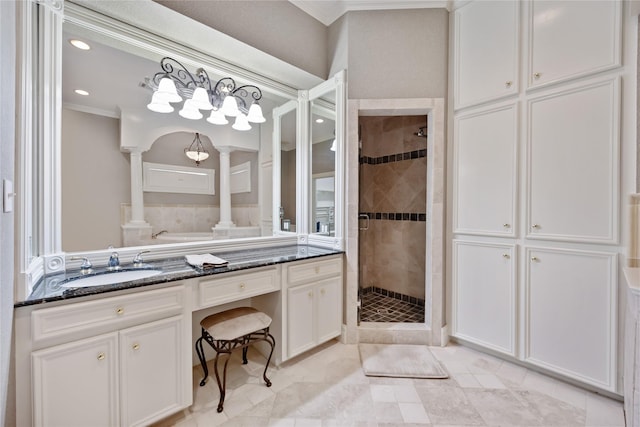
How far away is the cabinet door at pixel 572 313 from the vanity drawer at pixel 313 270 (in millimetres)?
1440

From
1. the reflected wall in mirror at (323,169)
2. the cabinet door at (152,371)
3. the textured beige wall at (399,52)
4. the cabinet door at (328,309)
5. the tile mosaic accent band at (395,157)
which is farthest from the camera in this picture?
the tile mosaic accent band at (395,157)

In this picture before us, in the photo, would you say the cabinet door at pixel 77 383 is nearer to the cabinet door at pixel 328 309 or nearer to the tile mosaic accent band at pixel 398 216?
the cabinet door at pixel 328 309

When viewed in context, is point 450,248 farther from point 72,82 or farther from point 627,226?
point 72,82

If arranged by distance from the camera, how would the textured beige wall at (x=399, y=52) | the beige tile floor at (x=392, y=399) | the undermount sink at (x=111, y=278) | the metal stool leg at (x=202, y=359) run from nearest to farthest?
the undermount sink at (x=111, y=278)
the beige tile floor at (x=392, y=399)
the metal stool leg at (x=202, y=359)
the textured beige wall at (x=399, y=52)

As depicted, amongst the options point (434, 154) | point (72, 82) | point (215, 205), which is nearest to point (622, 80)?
point (434, 154)

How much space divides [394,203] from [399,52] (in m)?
1.74

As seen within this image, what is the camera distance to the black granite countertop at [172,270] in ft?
3.74

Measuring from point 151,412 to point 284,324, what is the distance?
87 centimetres

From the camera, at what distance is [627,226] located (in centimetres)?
155

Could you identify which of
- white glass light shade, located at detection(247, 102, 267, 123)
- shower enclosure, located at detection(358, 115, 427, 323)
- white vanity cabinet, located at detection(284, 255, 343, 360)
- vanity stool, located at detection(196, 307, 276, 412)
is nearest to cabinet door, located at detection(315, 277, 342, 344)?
white vanity cabinet, located at detection(284, 255, 343, 360)

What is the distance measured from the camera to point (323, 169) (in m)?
2.56

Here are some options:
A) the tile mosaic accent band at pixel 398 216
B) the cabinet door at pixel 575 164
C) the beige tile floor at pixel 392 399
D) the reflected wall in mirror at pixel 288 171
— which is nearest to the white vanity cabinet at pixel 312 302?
the beige tile floor at pixel 392 399

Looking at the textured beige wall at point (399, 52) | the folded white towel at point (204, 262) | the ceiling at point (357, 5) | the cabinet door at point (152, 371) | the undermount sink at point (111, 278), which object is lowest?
the cabinet door at point (152, 371)

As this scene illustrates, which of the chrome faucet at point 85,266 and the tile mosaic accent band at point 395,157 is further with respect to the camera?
the tile mosaic accent band at point 395,157
